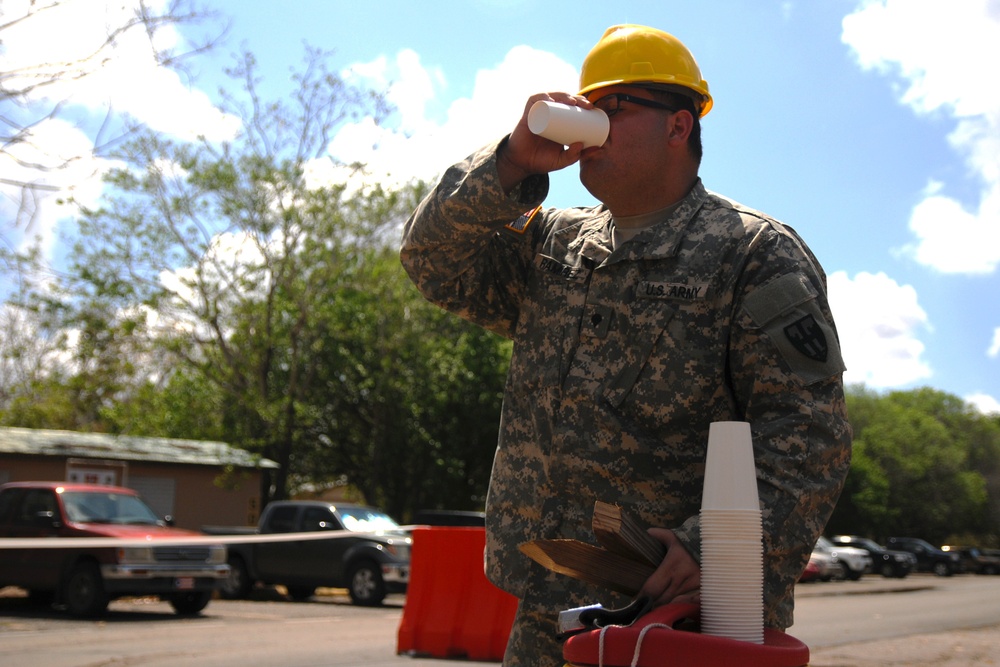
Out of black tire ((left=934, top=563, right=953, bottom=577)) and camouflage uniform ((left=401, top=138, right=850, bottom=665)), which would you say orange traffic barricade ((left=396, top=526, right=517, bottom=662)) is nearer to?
camouflage uniform ((left=401, top=138, right=850, bottom=665))

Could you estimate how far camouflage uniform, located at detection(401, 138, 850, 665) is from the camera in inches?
81.7

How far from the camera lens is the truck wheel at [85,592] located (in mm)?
13086

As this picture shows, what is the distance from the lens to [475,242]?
2.47 metres

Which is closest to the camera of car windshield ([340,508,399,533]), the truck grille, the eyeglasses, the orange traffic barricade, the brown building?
the eyeglasses

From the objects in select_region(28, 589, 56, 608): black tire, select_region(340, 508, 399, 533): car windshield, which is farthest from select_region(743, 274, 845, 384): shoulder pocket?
select_region(340, 508, 399, 533): car windshield

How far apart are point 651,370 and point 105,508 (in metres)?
13.5

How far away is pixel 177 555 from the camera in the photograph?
44.7ft

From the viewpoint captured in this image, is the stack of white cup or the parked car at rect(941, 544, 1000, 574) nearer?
the stack of white cup

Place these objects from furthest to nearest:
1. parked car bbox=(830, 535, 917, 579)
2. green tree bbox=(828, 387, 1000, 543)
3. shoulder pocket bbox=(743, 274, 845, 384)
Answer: green tree bbox=(828, 387, 1000, 543) → parked car bbox=(830, 535, 917, 579) → shoulder pocket bbox=(743, 274, 845, 384)

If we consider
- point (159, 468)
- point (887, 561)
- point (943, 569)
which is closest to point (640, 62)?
point (159, 468)

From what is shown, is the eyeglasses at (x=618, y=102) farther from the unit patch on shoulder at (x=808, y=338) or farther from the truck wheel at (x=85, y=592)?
the truck wheel at (x=85, y=592)

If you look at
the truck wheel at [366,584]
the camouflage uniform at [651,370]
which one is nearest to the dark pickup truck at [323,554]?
the truck wheel at [366,584]

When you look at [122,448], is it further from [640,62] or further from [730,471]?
[730,471]

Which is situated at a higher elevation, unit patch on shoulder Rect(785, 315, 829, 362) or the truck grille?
unit patch on shoulder Rect(785, 315, 829, 362)
